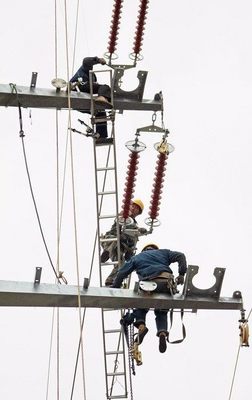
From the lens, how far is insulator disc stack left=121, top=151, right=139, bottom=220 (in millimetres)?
11945

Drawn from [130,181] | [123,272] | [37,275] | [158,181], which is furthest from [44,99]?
[37,275]

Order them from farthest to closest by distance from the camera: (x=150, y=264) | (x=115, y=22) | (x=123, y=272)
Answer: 1. (x=115, y=22)
2. (x=123, y=272)
3. (x=150, y=264)

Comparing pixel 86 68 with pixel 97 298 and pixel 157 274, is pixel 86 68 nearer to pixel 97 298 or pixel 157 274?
pixel 157 274

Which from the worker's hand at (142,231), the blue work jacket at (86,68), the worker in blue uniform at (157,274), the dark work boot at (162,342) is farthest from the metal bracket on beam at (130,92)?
the dark work boot at (162,342)

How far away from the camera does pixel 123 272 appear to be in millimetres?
10992

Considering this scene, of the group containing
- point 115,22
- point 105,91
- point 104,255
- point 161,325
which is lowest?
point 161,325

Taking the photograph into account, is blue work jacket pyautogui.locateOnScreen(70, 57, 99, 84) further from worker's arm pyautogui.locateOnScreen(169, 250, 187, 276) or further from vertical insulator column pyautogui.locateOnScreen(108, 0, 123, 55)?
worker's arm pyautogui.locateOnScreen(169, 250, 187, 276)

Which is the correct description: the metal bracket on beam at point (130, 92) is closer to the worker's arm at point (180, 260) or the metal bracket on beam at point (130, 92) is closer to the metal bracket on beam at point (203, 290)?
the worker's arm at point (180, 260)

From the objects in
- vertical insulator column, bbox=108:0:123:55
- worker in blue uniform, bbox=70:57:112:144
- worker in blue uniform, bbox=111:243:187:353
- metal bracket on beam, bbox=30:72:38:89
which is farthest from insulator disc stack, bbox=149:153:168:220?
vertical insulator column, bbox=108:0:123:55

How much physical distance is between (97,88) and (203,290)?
3055 millimetres

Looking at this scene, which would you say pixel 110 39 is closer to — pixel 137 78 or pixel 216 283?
pixel 137 78

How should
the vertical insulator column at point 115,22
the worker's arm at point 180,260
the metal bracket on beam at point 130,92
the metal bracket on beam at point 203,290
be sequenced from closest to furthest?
the metal bracket on beam at point 203,290 → the worker's arm at point 180,260 → the metal bracket on beam at point 130,92 → the vertical insulator column at point 115,22

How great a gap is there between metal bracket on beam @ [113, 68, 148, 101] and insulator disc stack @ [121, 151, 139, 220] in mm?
833

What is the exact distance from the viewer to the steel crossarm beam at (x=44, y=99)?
1201 centimetres
